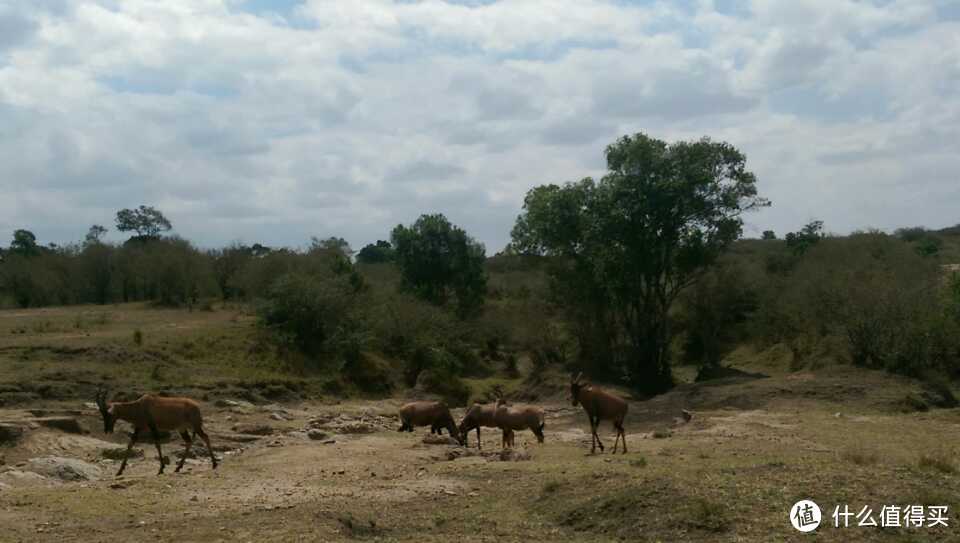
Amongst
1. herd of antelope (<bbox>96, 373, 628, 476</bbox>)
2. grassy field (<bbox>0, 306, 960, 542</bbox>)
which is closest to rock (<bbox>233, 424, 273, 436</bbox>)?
grassy field (<bbox>0, 306, 960, 542</bbox>)

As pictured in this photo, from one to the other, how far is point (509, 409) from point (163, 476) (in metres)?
8.70

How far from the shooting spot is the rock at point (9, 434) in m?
21.8

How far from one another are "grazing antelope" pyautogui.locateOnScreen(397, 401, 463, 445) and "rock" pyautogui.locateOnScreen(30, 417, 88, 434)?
874cm

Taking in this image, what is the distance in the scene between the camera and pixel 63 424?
80.1 feet

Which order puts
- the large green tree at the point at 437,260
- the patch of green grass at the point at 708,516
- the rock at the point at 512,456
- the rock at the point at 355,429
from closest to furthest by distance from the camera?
the patch of green grass at the point at 708,516, the rock at the point at 512,456, the rock at the point at 355,429, the large green tree at the point at 437,260

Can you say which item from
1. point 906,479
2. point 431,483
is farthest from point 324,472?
point 906,479

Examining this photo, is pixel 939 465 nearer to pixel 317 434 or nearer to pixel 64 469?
pixel 64 469

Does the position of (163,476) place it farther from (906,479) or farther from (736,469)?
(906,479)

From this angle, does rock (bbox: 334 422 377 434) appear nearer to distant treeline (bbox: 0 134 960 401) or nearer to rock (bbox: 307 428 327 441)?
rock (bbox: 307 428 327 441)

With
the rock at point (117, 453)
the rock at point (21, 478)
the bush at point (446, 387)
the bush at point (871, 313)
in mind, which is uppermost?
the bush at point (871, 313)

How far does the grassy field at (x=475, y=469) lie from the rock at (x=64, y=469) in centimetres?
32

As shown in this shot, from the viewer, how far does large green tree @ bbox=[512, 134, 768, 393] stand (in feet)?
145

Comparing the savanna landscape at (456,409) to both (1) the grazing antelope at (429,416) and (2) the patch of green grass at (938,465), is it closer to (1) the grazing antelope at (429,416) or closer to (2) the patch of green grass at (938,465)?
(2) the patch of green grass at (938,465)

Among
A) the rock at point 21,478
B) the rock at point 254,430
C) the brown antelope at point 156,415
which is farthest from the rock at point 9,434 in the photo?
the rock at point 254,430
